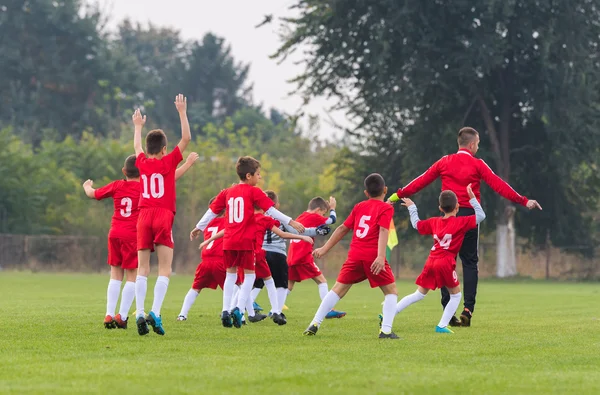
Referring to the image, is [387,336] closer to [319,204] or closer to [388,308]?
[388,308]

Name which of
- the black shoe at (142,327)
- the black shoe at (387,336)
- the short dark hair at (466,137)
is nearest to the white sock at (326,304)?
the black shoe at (387,336)

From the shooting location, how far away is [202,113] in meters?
96.9

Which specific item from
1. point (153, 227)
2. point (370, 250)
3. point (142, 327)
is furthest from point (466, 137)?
point (142, 327)

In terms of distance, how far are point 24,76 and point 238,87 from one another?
107 ft

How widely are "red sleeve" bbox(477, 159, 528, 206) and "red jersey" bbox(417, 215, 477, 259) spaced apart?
2.27 feet

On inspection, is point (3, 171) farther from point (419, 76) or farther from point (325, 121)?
point (419, 76)

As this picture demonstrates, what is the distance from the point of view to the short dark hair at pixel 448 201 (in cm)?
1299

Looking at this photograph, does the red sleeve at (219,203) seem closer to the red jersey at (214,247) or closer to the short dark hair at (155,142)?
the short dark hair at (155,142)

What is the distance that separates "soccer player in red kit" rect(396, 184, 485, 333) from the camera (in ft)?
42.2

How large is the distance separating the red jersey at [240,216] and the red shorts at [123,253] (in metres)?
1.06

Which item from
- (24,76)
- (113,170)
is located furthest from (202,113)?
(113,170)

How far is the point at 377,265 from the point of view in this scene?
11.4 meters

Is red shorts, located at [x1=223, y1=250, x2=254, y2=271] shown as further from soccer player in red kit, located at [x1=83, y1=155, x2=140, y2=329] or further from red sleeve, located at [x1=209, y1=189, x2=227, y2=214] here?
soccer player in red kit, located at [x1=83, y1=155, x2=140, y2=329]

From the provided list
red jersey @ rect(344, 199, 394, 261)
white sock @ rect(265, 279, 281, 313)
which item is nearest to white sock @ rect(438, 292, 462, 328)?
red jersey @ rect(344, 199, 394, 261)
